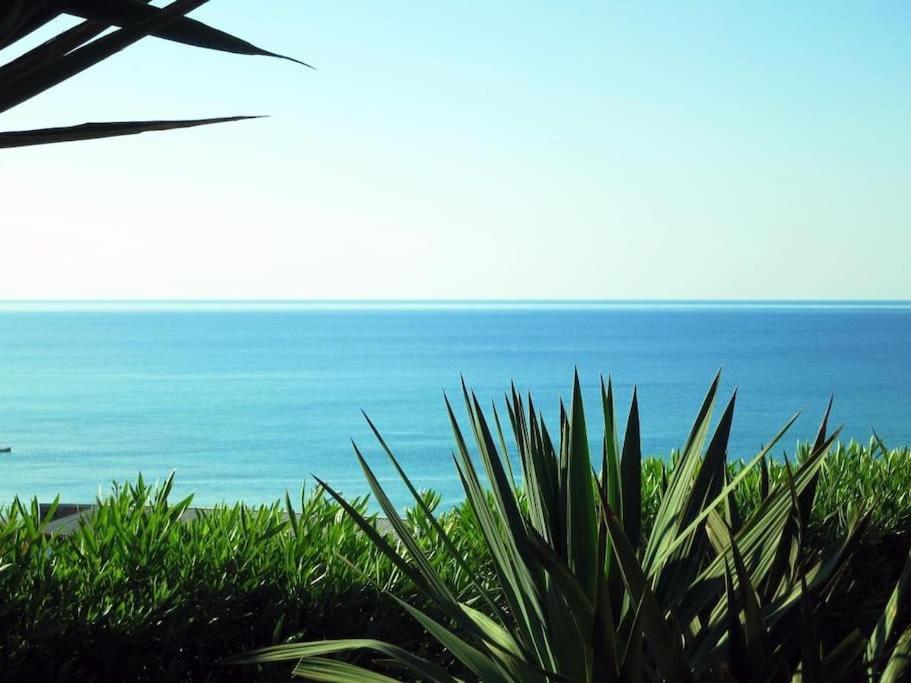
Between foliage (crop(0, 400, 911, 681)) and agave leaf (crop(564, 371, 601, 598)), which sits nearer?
agave leaf (crop(564, 371, 601, 598))

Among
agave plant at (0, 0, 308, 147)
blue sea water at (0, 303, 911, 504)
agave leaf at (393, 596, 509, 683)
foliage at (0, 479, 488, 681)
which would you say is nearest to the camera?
agave plant at (0, 0, 308, 147)

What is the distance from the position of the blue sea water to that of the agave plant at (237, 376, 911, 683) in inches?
272

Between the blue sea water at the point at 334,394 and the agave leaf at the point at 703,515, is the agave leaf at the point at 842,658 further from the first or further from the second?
the blue sea water at the point at 334,394

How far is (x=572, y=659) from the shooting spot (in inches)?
86.4

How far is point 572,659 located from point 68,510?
18.5 feet

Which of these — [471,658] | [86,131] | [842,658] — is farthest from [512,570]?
[86,131]

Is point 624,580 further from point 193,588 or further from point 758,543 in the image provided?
point 193,588

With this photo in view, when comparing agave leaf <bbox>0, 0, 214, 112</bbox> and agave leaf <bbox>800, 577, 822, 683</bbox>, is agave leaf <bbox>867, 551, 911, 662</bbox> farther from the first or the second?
agave leaf <bbox>0, 0, 214, 112</bbox>

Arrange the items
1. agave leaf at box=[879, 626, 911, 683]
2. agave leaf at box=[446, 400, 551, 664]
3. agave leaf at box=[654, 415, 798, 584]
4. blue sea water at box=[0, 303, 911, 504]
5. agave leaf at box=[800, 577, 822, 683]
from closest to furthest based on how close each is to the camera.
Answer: agave leaf at box=[800, 577, 822, 683], agave leaf at box=[879, 626, 911, 683], agave leaf at box=[654, 415, 798, 584], agave leaf at box=[446, 400, 551, 664], blue sea water at box=[0, 303, 911, 504]

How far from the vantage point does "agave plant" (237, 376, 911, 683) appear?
194cm

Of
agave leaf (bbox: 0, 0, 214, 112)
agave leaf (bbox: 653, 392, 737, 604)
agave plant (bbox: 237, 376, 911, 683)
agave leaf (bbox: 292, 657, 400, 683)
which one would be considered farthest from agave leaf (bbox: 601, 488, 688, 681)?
agave leaf (bbox: 0, 0, 214, 112)

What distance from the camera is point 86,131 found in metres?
1.15

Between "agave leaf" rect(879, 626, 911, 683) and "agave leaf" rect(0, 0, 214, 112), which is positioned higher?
"agave leaf" rect(0, 0, 214, 112)

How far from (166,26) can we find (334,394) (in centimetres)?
5098
